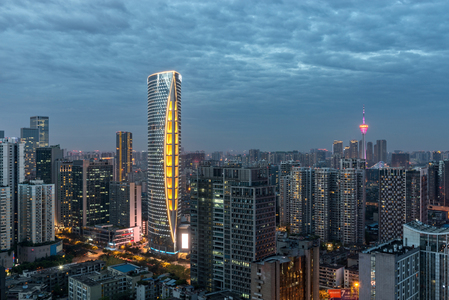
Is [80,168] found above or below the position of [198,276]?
above

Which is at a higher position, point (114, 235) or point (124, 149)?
point (124, 149)

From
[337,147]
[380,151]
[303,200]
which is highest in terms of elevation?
[337,147]

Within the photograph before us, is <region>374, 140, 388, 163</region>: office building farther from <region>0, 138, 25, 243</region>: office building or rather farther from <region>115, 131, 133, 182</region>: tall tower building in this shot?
<region>0, 138, 25, 243</region>: office building

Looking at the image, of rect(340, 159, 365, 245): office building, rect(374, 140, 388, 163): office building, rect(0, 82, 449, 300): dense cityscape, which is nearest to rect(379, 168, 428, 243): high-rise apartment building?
rect(0, 82, 449, 300): dense cityscape

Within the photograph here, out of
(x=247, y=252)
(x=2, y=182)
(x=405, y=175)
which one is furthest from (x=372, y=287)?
(x=2, y=182)

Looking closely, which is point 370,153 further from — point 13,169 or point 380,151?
point 13,169

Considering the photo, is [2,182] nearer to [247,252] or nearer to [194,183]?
[194,183]

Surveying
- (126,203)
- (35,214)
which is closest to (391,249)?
(35,214)
